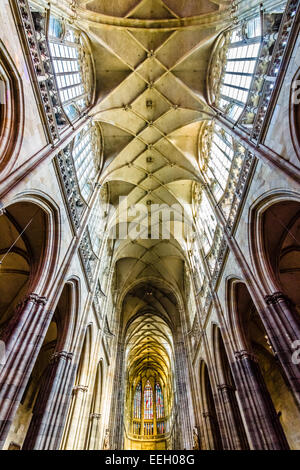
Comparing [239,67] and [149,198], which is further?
[149,198]

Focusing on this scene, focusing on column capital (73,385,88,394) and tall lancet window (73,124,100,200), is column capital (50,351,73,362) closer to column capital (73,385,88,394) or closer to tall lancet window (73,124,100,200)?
column capital (73,385,88,394)

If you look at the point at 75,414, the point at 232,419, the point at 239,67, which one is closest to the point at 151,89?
the point at 239,67

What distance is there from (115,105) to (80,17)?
3898 mm

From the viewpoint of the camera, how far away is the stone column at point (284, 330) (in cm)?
566

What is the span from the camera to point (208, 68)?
1255cm

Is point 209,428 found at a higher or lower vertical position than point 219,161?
lower

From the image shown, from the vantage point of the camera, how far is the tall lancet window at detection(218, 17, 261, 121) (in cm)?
894

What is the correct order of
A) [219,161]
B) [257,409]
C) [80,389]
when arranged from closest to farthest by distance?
[257,409] < [80,389] < [219,161]

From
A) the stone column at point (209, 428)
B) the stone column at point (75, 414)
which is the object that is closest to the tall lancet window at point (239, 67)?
the stone column at point (75, 414)

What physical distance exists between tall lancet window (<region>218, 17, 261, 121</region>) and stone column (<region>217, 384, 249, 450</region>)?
11.6 m

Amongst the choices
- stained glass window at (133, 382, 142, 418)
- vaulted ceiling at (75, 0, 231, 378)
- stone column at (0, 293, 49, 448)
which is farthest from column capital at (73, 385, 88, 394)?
stained glass window at (133, 382, 142, 418)

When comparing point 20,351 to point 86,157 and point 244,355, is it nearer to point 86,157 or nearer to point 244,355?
point 244,355

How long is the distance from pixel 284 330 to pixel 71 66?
480 inches

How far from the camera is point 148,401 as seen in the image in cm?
3847
